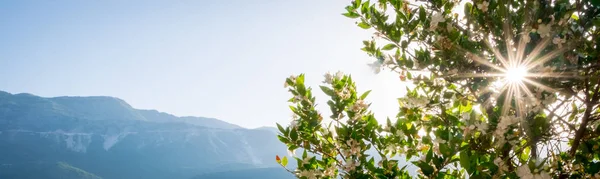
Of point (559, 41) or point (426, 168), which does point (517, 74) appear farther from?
point (426, 168)

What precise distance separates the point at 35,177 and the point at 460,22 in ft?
481

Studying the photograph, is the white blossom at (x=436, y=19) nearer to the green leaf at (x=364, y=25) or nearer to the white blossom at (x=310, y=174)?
the green leaf at (x=364, y=25)

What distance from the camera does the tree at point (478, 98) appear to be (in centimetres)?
222

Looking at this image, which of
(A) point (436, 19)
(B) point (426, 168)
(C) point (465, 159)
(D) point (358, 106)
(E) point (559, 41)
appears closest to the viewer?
(C) point (465, 159)

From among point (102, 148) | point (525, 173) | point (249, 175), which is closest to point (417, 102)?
point (525, 173)

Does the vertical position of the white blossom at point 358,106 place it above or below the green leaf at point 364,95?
Answer: below

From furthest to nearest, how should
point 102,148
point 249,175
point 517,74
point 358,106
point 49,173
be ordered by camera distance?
point 102,148 → point 249,175 → point 49,173 → point 358,106 → point 517,74

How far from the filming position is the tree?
2.22 m

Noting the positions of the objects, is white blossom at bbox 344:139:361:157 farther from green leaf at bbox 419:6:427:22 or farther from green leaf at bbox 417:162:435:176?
green leaf at bbox 419:6:427:22

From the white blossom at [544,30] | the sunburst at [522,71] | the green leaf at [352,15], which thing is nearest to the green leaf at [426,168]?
the sunburst at [522,71]

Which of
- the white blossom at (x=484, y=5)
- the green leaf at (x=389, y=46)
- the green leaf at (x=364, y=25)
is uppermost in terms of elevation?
the green leaf at (x=364, y=25)

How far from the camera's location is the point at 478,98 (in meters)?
2.82

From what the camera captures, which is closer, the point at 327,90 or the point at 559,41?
the point at 559,41

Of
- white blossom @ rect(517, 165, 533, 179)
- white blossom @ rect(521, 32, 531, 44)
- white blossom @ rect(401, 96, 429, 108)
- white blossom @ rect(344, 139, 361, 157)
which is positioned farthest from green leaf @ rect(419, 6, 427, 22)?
white blossom @ rect(517, 165, 533, 179)
